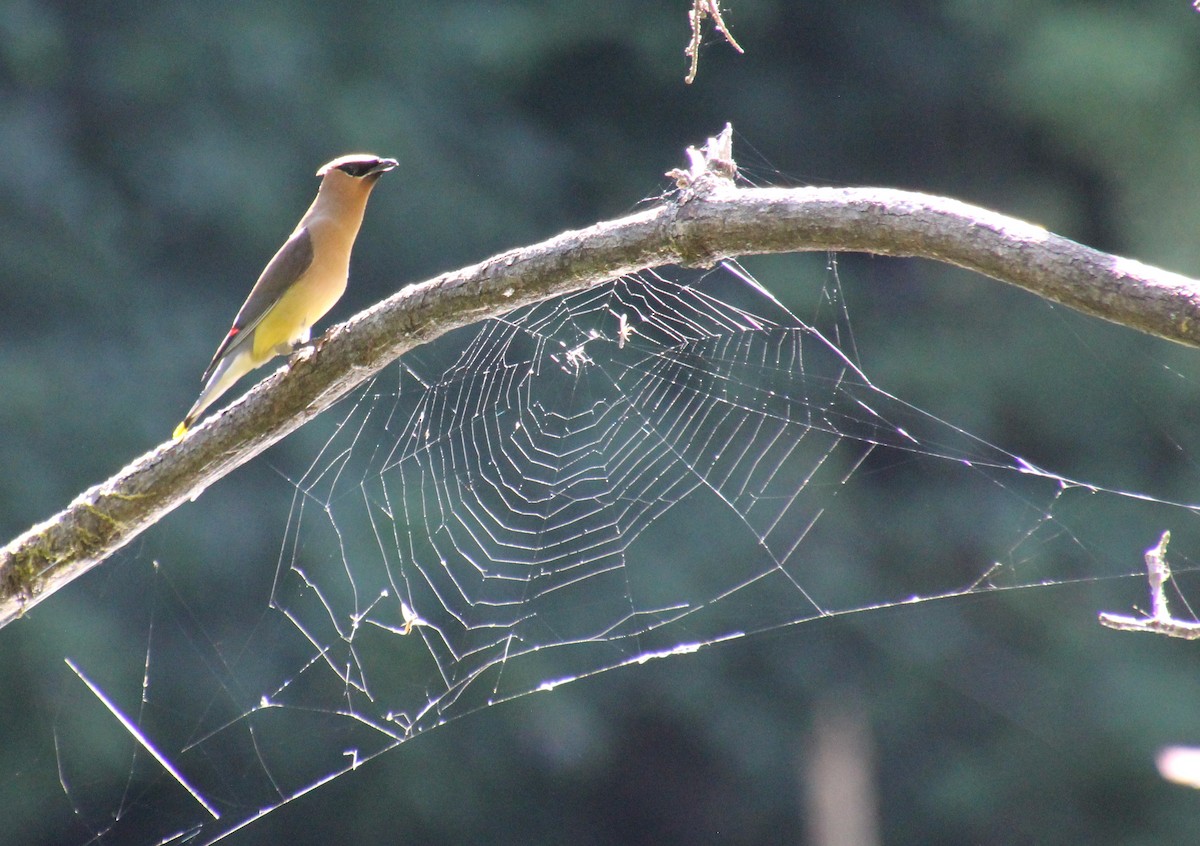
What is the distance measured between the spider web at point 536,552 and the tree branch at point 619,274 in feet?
11.3

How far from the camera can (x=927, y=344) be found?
9.79m

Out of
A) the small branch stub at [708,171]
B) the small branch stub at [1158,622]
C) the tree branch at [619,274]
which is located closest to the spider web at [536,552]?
the tree branch at [619,274]

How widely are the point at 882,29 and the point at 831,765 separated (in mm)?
5642

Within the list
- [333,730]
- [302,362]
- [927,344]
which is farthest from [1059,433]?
[302,362]

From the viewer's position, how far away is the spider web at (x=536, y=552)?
6.52 m

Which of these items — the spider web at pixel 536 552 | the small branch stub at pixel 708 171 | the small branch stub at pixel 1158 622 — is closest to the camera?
the small branch stub at pixel 1158 622

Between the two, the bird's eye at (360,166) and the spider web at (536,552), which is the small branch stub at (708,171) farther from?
the spider web at (536,552)

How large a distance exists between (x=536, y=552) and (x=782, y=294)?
8.55ft

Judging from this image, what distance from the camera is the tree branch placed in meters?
1.49

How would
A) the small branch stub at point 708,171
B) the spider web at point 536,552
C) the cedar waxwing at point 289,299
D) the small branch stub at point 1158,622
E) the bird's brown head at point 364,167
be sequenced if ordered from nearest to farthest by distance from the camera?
the small branch stub at point 1158,622 < the small branch stub at point 708,171 < the cedar waxwing at point 289,299 < the bird's brown head at point 364,167 < the spider web at point 536,552

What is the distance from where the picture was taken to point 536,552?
7.32 metres

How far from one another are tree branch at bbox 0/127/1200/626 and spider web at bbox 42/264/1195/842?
345 cm

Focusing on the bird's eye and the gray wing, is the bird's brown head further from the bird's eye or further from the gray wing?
the gray wing

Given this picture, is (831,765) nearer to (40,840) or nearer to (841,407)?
(841,407)
